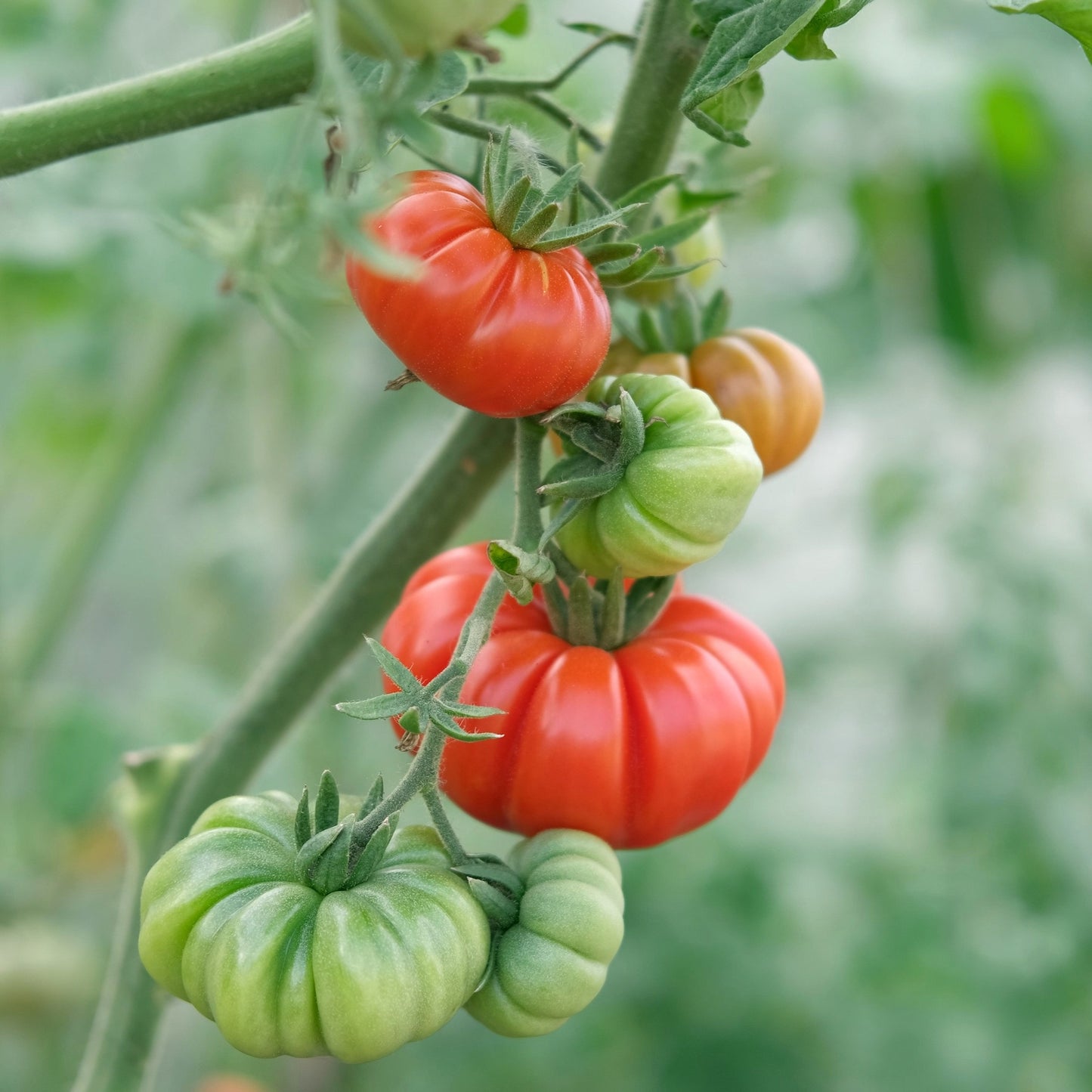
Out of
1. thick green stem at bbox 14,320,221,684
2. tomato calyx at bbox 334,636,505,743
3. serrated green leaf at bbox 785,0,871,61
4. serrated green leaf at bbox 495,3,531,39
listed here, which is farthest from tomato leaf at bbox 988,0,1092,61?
thick green stem at bbox 14,320,221,684

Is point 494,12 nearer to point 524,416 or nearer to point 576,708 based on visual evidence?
point 524,416

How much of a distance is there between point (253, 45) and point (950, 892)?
187cm

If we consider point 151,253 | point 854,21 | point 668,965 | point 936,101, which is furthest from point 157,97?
point 668,965

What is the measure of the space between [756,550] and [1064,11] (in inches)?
93.0

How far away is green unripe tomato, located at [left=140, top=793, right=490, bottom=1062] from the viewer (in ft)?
1.77

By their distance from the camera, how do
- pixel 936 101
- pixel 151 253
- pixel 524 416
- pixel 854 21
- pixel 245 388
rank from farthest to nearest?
pixel 245 388, pixel 854 21, pixel 936 101, pixel 151 253, pixel 524 416

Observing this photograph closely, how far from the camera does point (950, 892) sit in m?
2.10

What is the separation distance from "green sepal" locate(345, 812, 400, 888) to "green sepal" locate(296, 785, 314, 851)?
0.07ft

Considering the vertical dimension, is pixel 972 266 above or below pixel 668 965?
above

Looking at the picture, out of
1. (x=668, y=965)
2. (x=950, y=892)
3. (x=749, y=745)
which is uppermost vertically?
(x=749, y=745)

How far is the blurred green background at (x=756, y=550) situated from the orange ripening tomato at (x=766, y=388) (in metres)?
0.39

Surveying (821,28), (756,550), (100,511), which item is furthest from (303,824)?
(756,550)

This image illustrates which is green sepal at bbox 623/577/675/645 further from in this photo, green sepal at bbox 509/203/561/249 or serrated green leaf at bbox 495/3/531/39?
serrated green leaf at bbox 495/3/531/39

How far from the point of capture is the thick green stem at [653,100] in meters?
0.66
